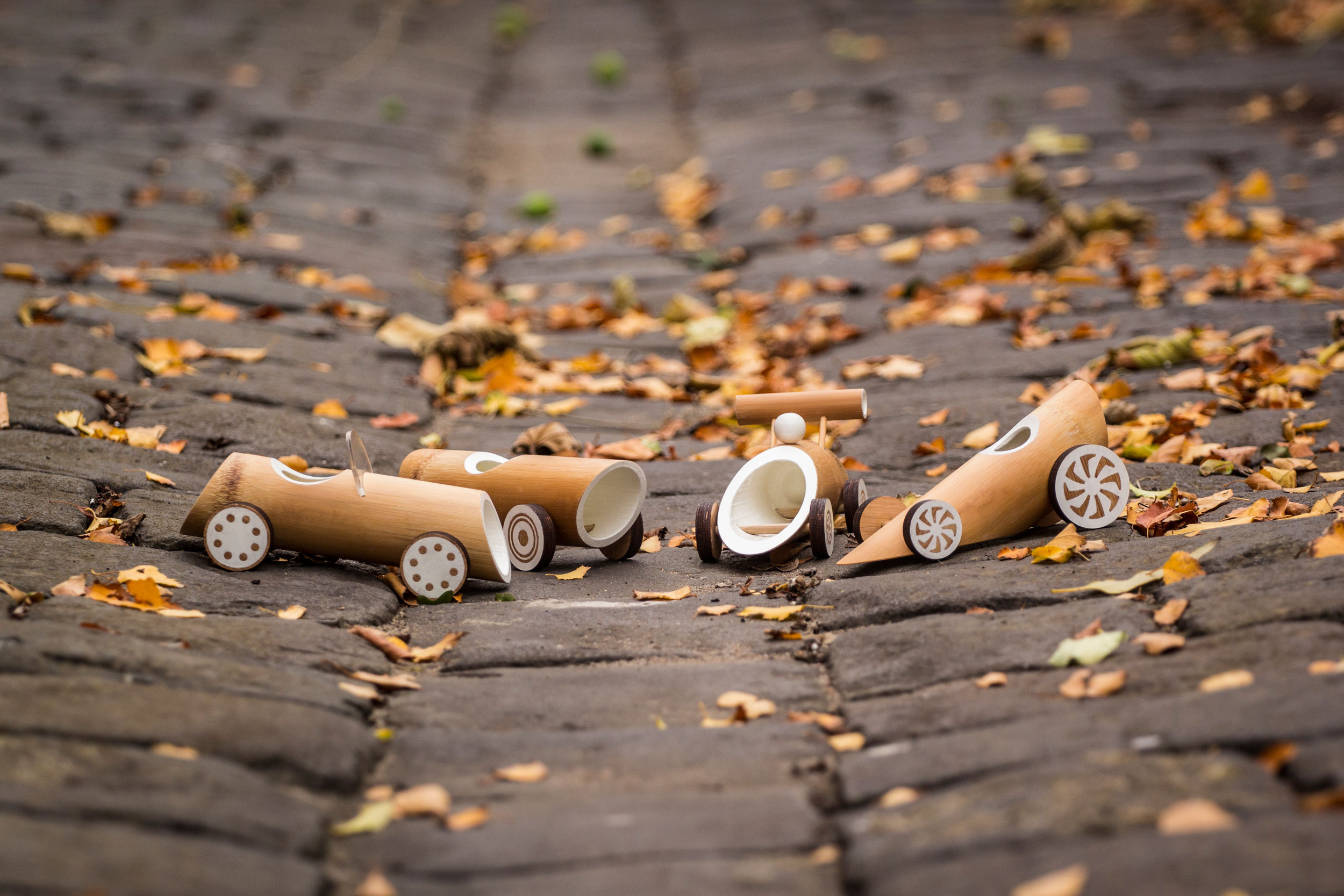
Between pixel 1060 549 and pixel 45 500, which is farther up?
pixel 45 500

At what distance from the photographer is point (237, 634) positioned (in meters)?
2.13

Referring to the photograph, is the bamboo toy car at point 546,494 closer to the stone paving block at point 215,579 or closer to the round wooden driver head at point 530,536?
the round wooden driver head at point 530,536

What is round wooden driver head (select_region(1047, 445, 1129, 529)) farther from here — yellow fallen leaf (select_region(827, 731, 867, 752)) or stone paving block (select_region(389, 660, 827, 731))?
yellow fallen leaf (select_region(827, 731, 867, 752))

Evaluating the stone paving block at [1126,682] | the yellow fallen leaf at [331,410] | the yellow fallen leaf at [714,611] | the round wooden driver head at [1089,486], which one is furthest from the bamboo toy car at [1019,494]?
the yellow fallen leaf at [331,410]

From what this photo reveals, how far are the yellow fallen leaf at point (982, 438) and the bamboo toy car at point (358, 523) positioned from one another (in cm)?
151

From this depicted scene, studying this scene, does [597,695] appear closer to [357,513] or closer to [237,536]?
[357,513]

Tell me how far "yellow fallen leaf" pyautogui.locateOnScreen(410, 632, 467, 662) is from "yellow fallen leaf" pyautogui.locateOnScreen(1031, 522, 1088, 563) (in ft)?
3.94

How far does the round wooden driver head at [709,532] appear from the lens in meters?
2.70

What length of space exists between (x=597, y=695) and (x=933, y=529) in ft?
2.87

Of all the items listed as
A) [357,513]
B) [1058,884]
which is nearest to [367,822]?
[1058,884]

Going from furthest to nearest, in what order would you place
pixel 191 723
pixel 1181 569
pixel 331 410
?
pixel 331 410, pixel 1181 569, pixel 191 723

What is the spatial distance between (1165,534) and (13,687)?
7.15 feet

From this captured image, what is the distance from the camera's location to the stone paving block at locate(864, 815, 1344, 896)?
1.27 metres

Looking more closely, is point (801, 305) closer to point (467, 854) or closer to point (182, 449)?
point (182, 449)
